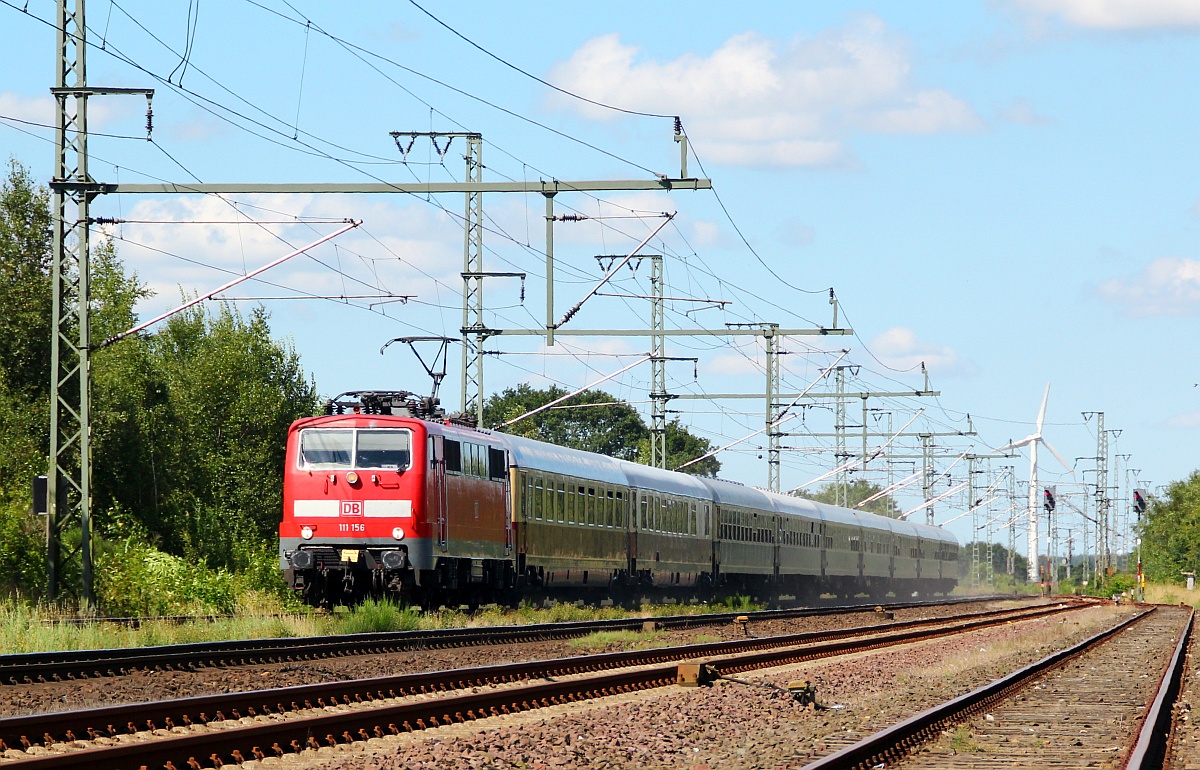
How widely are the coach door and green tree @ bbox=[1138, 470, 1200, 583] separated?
71.6m

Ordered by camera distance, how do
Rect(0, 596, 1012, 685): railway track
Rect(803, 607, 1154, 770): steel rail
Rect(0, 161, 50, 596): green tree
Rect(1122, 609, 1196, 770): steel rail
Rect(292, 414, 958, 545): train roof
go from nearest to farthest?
Rect(803, 607, 1154, 770): steel rail, Rect(1122, 609, 1196, 770): steel rail, Rect(0, 596, 1012, 685): railway track, Rect(292, 414, 958, 545): train roof, Rect(0, 161, 50, 596): green tree

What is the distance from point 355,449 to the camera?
25.9 m

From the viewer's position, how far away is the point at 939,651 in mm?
25719

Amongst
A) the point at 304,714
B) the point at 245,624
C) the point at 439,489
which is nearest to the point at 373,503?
the point at 439,489

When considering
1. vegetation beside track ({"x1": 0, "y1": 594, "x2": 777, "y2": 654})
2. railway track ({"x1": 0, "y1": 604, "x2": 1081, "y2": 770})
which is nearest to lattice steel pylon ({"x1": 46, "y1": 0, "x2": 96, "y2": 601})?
vegetation beside track ({"x1": 0, "y1": 594, "x2": 777, "y2": 654})

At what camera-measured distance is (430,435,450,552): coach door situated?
84.2 ft

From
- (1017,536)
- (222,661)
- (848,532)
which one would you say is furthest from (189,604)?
(1017,536)

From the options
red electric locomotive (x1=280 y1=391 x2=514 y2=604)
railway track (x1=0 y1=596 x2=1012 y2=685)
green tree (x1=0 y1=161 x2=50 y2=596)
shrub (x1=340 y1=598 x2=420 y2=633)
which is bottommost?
railway track (x1=0 y1=596 x2=1012 y2=685)

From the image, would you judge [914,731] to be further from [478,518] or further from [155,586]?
[155,586]

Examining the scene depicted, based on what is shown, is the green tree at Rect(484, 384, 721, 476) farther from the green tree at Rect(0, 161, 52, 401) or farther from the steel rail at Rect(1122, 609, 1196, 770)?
the steel rail at Rect(1122, 609, 1196, 770)

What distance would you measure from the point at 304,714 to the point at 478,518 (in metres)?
14.7

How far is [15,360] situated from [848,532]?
103 ft

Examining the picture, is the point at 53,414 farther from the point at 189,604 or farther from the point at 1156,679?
the point at 1156,679

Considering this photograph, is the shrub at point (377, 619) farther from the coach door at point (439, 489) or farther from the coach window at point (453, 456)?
the coach window at point (453, 456)
